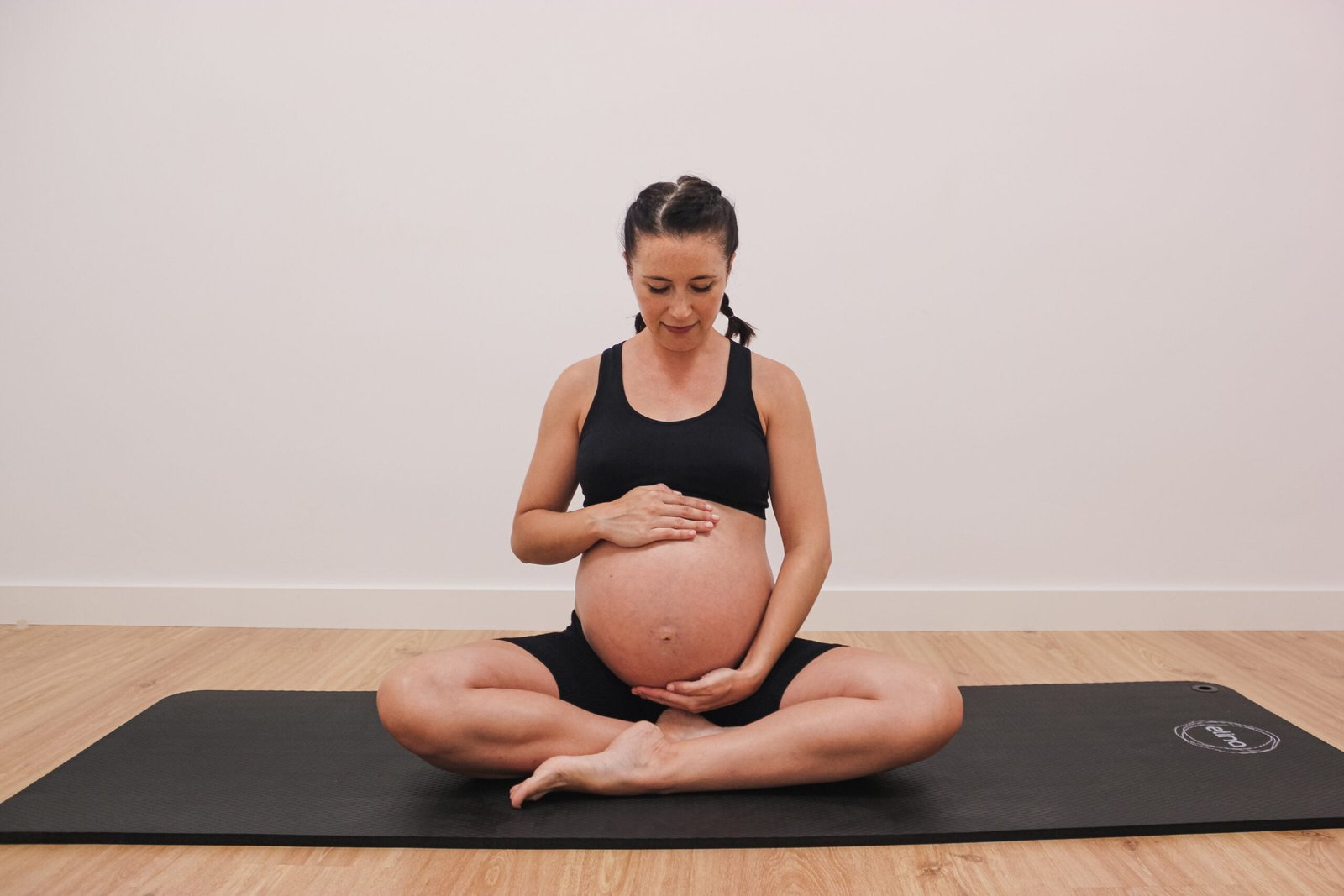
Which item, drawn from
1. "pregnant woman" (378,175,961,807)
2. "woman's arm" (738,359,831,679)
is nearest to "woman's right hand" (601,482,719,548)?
"pregnant woman" (378,175,961,807)

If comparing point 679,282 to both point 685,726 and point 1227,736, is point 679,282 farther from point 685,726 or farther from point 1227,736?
point 1227,736

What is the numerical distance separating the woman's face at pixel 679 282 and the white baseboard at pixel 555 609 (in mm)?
1428

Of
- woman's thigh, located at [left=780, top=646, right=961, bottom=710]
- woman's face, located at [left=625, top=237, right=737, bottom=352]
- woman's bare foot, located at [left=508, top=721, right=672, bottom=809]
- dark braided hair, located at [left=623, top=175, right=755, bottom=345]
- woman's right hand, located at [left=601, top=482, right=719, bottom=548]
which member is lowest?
woman's bare foot, located at [left=508, top=721, right=672, bottom=809]

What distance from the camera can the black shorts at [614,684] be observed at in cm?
179

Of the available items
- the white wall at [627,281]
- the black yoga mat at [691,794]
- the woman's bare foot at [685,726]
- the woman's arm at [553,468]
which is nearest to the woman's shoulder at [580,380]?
the woman's arm at [553,468]

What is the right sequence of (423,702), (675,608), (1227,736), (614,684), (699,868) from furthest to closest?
(1227,736)
(614,684)
(675,608)
(423,702)
(699,868)

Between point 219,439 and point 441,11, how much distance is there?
53.5 inches

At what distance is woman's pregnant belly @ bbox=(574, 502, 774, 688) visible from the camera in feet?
5.68

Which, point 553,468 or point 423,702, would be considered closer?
point 423,702

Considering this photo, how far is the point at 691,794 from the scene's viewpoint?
1.72 metres

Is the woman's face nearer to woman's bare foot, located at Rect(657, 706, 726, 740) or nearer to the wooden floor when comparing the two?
woman's bare foot, located at Rect(657, 706, 726, 740)

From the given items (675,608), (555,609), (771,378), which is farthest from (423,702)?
(555,609)

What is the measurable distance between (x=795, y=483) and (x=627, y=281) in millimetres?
1324

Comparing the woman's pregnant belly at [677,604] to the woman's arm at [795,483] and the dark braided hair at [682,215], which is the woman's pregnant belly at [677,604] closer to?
the woman's arm at [795,483]
